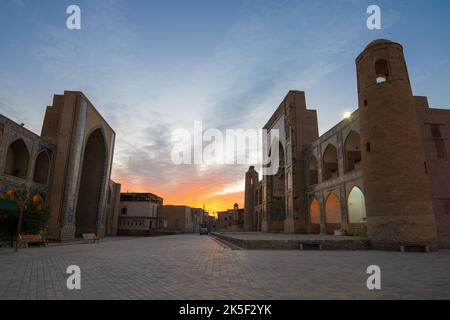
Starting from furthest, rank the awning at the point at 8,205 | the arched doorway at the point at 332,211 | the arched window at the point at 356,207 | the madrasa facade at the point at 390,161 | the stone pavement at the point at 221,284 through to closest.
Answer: the arched doorway at the point at 332,211
the arched window at the point at 356,207
the madrasa facade at the point at 390,161
the awning at the point at 8,205
the stone pavement at the point at 221,284

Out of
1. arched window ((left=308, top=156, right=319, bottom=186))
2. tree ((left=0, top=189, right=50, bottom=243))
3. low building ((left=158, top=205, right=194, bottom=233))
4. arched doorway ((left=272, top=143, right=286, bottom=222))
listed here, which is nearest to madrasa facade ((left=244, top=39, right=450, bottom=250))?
arched window ((left=308, top=156, right=319, bottom=186))

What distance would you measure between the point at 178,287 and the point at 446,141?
20.1 metres

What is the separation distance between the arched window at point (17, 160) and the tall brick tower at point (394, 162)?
81.1ft

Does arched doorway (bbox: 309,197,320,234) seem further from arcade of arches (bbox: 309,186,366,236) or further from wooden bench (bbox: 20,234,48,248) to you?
wooden bench (bbox: 20,234,48,248)

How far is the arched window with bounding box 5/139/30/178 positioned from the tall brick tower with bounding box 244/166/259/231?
136 ft

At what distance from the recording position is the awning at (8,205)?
1323 centimetres

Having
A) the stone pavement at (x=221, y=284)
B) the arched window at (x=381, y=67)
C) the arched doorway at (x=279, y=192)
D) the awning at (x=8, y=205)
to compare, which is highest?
the arched window at (x=381, y=67)

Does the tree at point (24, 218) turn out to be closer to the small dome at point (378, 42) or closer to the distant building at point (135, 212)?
the small dome at point (378, 42)

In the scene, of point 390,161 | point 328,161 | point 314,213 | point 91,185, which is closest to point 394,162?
point 390,161

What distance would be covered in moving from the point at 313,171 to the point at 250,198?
29.2m

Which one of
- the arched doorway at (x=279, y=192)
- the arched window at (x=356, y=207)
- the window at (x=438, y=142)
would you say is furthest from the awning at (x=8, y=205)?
the arched doorway at (x=279, y=192)

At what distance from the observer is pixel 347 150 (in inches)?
918

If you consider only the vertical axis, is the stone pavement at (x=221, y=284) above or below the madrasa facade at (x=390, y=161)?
below

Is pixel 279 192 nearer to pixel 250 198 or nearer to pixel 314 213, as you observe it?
pixel 314 213
